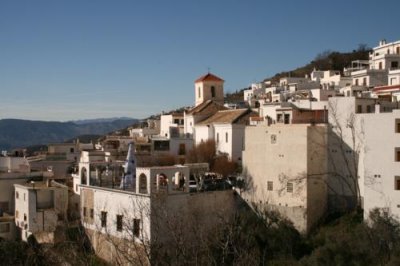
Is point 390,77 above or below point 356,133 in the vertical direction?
above

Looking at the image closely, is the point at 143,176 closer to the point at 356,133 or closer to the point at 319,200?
the point at 319,200

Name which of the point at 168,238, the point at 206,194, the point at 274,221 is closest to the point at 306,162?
the point at 274,221

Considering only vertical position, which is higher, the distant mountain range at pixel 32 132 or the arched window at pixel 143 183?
the distant mountain range at pixel 32 132

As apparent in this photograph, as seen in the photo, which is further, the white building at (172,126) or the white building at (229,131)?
the white building at (172,126)

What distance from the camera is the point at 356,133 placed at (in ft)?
82.2

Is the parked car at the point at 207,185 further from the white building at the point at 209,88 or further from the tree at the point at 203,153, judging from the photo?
the white building at the point at 209,88

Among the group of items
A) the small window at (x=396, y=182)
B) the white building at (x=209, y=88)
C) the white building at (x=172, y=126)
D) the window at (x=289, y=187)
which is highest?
the white building at (x=209, y=88)

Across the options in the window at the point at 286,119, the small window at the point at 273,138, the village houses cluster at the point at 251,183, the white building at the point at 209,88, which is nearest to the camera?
the village houses cluster at the point at 251,183

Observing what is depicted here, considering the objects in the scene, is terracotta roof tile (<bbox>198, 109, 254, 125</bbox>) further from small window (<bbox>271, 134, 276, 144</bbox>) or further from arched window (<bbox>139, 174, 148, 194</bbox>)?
arched window (<bbox>139, 174, 148, 194</bbox>)

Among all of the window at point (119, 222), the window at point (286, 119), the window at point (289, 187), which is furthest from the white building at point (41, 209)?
the window at point (286, 119)

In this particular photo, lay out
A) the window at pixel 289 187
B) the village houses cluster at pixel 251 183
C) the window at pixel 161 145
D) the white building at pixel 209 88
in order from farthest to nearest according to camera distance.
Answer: the white building at pixel 209 88, the window at pixel 161 145, the window at pixel 289 187, the village houses cluster at pixel 251 183

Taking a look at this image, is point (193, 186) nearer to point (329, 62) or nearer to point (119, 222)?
point (119, 222)

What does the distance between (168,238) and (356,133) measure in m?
9.87

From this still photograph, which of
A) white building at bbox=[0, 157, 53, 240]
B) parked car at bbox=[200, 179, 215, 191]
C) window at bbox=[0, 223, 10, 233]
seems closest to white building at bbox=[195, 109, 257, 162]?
parked car at bbox=[200, 179, 215, 191]
